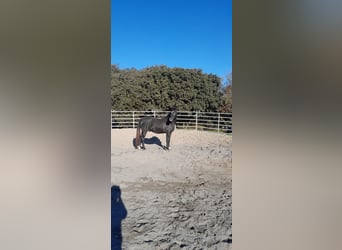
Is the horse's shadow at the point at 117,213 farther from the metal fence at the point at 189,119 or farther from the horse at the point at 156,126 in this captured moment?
the metal fence at the point at 189,119

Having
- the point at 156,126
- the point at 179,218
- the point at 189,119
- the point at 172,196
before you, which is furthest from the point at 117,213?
the point at 189,119

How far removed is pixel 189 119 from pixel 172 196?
3.34m

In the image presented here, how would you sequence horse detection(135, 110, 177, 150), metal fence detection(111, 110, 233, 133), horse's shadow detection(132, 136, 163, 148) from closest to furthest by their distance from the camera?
horse detection(135, 110, 177, 150)
horse's shadow detection(132, 136, 163, 148)
metal fence detection(111, 110, 233, 133)

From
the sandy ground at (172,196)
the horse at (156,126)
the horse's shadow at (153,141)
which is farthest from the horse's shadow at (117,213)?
the horse's shadow at (153,141)

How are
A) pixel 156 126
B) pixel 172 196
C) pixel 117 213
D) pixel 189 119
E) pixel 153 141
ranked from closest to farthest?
pixel 117 213 → pixel 172 196 → pixel 156 126 → pixel 153 141 → pixel 189 119

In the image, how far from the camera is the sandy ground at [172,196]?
1.92 m

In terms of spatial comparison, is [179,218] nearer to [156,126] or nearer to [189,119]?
[156,126]

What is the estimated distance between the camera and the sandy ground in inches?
75.7

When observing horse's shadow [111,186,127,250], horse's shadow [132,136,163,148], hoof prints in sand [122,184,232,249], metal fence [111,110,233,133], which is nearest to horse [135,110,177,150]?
horse's shadow [132,136,163,148]

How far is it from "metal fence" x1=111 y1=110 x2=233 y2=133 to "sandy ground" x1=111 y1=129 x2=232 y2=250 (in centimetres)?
75

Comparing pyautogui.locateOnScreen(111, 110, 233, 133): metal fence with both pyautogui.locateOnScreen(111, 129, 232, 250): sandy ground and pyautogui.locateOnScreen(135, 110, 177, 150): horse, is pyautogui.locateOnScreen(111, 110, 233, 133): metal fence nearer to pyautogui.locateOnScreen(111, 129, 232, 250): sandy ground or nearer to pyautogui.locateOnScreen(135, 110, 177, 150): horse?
pyautogui.locateOnScreen(111, 129, 232, 250): sandy ground

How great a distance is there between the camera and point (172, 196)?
9.02 ft
